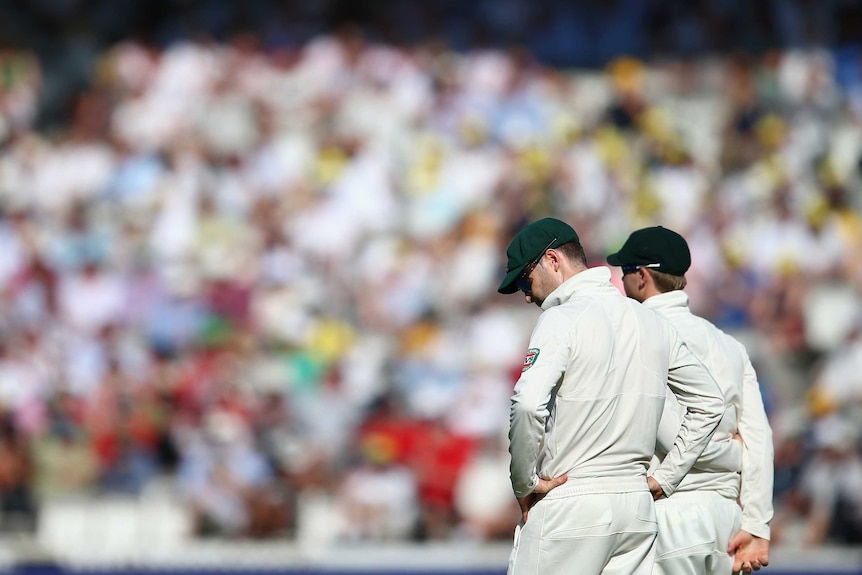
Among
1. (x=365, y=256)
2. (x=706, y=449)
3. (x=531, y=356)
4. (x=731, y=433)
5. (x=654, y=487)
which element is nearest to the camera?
(x=531, y=356)

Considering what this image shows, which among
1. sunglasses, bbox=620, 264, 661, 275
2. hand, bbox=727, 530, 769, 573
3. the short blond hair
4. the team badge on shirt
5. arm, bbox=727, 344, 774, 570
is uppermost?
sunglasses, bbox=620, 264, 661, 275

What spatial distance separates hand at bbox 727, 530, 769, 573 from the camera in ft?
15.2

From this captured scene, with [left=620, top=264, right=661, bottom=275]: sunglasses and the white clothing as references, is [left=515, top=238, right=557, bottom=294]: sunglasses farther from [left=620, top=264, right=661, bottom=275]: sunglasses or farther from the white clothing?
[left=620, top=264, right=661, bottom=275]: sunglasses

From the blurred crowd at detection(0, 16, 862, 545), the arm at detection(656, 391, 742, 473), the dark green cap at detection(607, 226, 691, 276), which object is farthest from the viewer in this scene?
the blurred crowd at detection(0, 16, 862, 545)

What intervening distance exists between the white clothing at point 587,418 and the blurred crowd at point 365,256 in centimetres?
562

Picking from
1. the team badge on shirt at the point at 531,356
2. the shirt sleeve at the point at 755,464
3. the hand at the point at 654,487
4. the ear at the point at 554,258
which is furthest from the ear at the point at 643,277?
the team badge on shirt at the point at 531,356

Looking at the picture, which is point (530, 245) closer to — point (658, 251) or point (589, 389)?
point (589, 389)

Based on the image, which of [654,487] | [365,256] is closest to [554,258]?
[654,487]

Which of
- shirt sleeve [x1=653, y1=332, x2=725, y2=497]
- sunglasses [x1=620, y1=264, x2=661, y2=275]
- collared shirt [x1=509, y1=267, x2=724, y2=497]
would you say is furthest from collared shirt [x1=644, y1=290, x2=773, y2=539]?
collared shirt [x1=509, y1=267, x2=724, y2=497]

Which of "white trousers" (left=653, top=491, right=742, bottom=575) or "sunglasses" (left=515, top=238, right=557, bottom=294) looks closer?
"sunglasses" (left=515, top=238, right=557, bottom=294)

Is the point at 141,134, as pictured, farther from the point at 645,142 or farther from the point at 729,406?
the point at 729,406

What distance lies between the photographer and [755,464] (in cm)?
468

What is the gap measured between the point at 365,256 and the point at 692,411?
7.69 meters

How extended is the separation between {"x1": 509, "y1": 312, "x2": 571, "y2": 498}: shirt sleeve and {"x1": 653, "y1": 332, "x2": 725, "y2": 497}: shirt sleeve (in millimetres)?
520
